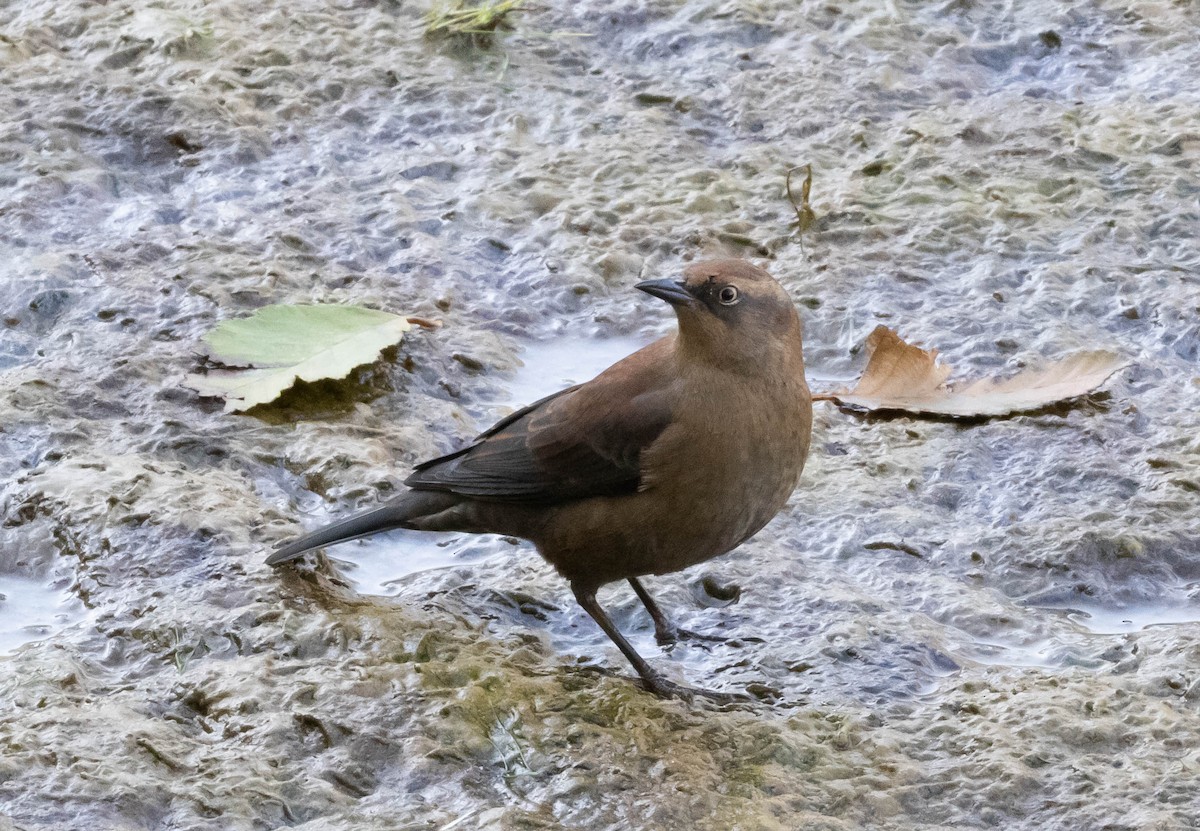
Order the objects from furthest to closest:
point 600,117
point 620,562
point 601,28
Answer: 1. point 601,28
2. point 600,117
3. point 620,562

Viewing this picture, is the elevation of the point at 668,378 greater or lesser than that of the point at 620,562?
greater

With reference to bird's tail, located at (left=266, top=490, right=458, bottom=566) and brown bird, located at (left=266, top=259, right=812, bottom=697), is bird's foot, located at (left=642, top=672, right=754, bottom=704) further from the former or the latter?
bird's tail, located at (left=266, top=490, right=458, bottom=566)

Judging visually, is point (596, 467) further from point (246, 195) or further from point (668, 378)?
point (246, 195)

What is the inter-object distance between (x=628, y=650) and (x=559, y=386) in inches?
49.9

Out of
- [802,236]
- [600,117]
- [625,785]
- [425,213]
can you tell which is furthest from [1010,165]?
[625,785]

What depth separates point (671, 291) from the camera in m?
3.89

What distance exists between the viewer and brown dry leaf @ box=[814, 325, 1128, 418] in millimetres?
4605

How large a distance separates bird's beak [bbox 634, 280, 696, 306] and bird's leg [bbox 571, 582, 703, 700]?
758 mm

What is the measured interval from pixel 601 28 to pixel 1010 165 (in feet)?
5.91

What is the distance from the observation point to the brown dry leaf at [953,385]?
4.61 m

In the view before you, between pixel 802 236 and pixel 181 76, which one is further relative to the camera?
pixel 181 76

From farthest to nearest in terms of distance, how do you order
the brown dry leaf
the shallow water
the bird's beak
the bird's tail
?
the brown dry leaf → the bird's tail → the bird's beak → the shallow water

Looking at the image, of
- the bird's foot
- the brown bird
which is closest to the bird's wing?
the brown bird

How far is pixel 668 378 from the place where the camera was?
12.9ft
